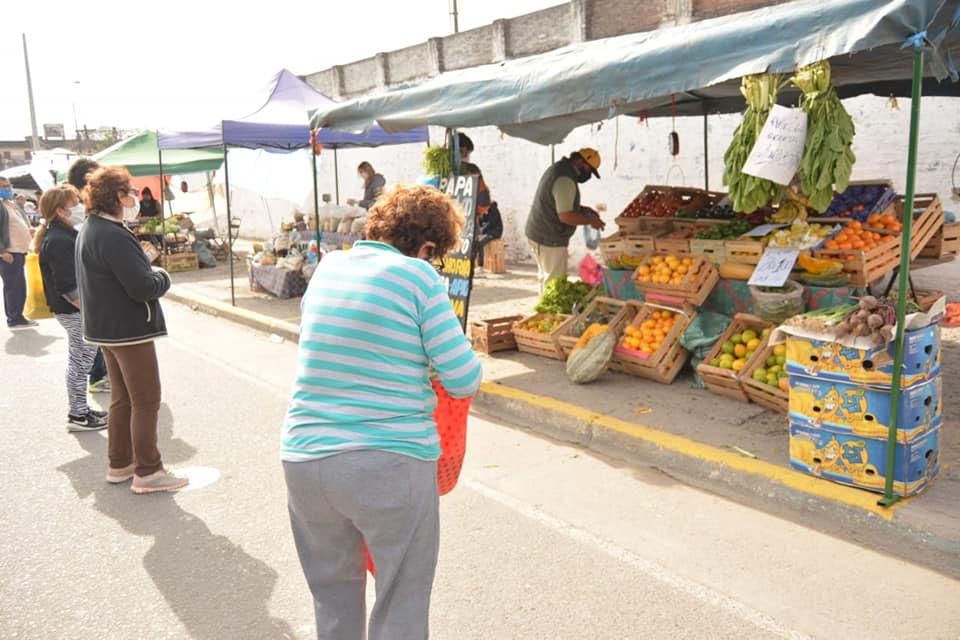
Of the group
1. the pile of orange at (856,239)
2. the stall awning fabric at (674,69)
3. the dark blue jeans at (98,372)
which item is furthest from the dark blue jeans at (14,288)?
the pile of orange at (856,239)

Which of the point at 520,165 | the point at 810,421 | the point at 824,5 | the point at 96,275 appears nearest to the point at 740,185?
the point at 824,5

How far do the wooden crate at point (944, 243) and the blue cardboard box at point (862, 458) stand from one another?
2.90m

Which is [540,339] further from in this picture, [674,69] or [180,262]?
[180,262]

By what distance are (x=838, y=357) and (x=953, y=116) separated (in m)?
6.25

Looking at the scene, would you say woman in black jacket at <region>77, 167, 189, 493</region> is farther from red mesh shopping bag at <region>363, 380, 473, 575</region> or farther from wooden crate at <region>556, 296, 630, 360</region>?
wooden crate at <region>556, 296, 630, 360</region>

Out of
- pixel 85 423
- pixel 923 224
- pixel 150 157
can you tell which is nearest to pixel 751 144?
pixel 923 224

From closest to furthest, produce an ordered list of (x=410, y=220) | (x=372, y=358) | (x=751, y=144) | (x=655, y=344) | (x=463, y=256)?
(x=372, y=358)
(x=410, y=220)
(x=751, y=144)
(x=655, y=344)
(x=463, y=256)

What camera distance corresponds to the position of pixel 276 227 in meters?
23.2

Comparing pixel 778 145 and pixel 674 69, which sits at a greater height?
pixel 674 69

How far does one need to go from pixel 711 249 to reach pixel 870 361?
269cm

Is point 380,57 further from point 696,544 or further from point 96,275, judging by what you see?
point 696,544

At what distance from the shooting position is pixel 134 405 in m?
4.80

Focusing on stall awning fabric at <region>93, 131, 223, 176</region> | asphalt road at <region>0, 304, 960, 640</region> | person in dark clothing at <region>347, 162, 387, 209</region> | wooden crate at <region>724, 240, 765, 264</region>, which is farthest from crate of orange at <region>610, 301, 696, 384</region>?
stall awning fabric at <region>93, 131, 223, 176</region>

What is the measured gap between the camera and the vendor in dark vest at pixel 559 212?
25.7ft
